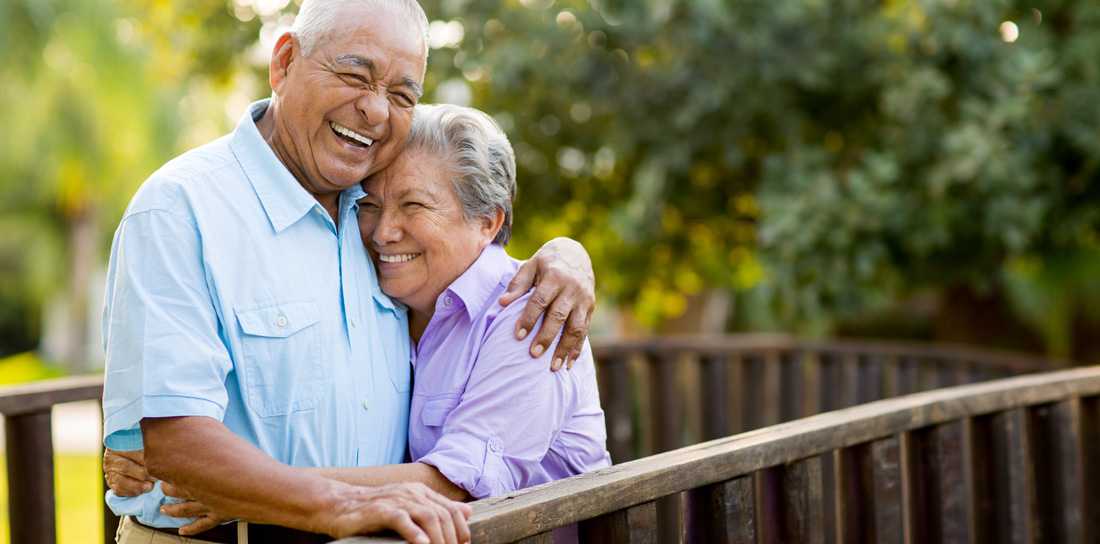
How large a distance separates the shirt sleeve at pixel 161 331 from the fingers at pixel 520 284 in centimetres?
A: 63

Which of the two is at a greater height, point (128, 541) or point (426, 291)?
point (426, 291)

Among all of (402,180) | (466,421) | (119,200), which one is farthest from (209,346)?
(119,200)

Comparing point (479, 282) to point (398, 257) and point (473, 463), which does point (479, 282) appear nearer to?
point (398, 257)

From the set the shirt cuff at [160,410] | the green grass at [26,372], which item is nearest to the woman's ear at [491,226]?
the shirt cuff at [160,410]

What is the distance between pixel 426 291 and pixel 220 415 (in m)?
0.66

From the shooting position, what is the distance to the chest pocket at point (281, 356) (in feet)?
5.27

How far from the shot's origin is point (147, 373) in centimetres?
142

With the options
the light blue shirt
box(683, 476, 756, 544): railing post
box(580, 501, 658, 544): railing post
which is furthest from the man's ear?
box(683, 476, 756, 544): railing post

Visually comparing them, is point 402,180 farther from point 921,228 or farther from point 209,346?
point 921,228

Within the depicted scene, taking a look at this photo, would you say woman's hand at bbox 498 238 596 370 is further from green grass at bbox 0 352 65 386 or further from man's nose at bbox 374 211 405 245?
green grass at bbox 0 352 65 386

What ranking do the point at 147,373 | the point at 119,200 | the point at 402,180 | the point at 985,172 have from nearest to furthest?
the point at 147,373, the point at 402,180, the point at 985,172, the point at 119,200

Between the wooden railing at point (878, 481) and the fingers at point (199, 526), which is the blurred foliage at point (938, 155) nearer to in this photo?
the wooden railing at point (878, 481)

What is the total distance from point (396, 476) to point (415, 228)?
0.59 metres

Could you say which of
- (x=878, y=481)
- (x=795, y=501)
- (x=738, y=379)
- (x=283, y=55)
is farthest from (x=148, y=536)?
(x=738, y=379)
